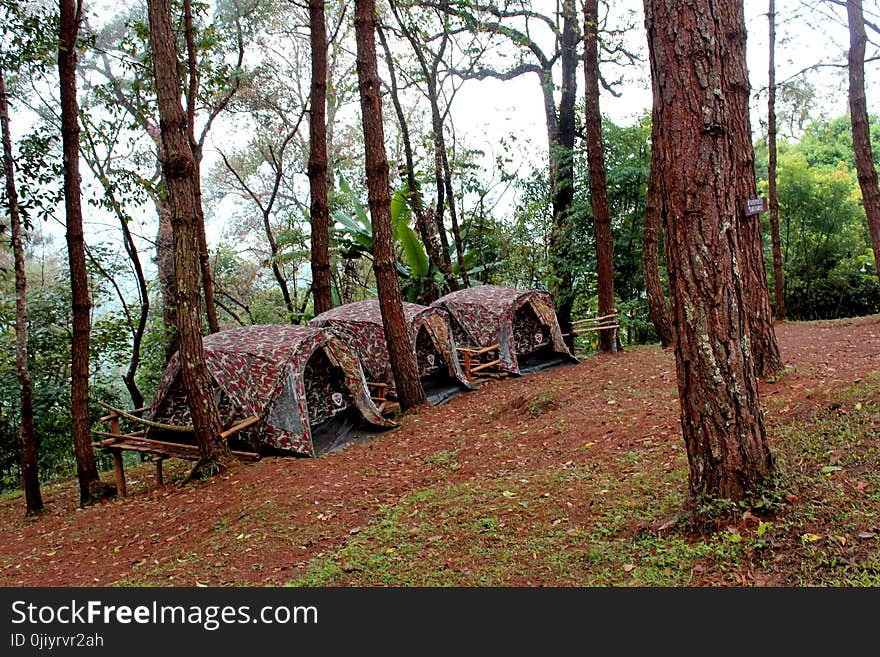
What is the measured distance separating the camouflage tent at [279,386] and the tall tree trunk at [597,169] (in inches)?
237

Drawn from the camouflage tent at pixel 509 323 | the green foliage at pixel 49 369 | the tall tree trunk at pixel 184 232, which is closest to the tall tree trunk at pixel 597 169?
the camouflage tent at pixel 509 323

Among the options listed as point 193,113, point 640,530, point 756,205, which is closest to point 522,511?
point 640,530

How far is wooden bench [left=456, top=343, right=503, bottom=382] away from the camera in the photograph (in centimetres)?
1192

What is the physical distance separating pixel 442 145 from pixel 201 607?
40.8 feet

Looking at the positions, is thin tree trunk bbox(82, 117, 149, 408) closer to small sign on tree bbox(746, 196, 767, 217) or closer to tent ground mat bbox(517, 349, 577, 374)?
tent ground mat bbox(517, 349, 577, 374)

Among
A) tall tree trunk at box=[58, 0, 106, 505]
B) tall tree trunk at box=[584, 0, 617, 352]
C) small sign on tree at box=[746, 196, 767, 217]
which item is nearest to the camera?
small sign on tree at box=[746, 196, 767, 217]

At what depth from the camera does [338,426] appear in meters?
9.04

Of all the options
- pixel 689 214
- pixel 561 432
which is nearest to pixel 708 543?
pixel 689 214

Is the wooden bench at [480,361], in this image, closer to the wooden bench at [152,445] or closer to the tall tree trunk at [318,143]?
the tall tree trunk at [318,143]

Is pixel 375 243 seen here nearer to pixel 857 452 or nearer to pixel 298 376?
pixel 298 376

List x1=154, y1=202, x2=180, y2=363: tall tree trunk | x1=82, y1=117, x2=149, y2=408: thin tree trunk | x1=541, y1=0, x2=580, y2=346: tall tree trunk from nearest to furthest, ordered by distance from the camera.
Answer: x1=82, y1=117, x2=149, y2=408: thin tree trunk < x1=154, y1=202, x2=180, y2=363: tall tree trunk < x1=541, y1=0, x2=580, y2=346: tall tree trunk

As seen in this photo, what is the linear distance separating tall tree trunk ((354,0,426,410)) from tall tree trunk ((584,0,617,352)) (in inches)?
179

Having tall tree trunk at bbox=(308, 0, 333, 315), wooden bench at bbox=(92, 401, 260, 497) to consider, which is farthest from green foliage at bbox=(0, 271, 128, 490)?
tall tree trunk at bbox=(308, 0, 333, 315)

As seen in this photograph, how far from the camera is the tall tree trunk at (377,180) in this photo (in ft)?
30.3
